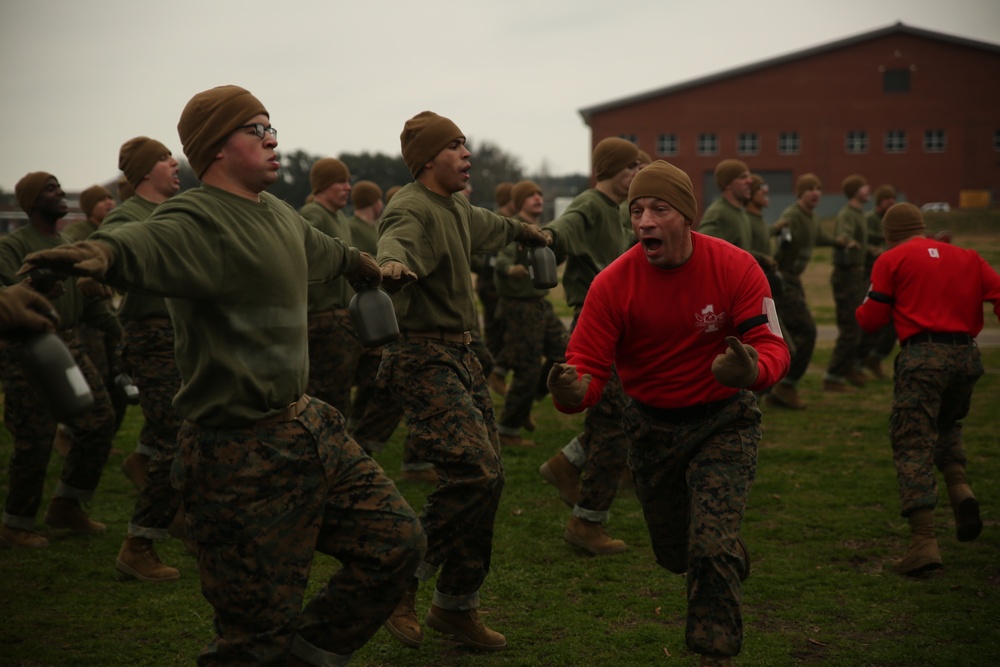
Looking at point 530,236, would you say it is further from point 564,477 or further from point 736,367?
point 736,367

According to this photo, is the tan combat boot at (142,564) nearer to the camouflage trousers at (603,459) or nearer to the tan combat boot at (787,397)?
the camouflage trousers at (603,459)

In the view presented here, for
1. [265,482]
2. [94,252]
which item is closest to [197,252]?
[94,252]

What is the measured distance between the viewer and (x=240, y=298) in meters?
3.94

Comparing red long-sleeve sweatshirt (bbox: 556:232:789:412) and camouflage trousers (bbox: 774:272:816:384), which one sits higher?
red long-sleeve sweatshirt (bbox: 556:232:789:412)

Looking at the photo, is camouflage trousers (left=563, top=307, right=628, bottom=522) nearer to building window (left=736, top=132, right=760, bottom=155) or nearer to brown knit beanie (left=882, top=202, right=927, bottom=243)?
brown knit beanie (left=882, top=202, right=927, bottom=243)

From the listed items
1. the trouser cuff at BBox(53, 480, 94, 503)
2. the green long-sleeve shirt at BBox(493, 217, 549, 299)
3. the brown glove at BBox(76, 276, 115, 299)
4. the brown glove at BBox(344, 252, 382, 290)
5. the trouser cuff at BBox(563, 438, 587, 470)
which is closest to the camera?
the brown glove at BBox(344, 252, 382, 290)

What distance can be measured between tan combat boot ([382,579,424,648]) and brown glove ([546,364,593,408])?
145 cm

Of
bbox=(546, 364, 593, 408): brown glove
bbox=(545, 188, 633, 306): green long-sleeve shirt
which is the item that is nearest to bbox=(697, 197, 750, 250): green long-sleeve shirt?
bbox=(545, 188, 633, 306): green long-sleeve shirt

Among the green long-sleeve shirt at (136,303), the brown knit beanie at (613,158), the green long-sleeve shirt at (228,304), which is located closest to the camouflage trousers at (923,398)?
the brown knit beanie at (613,158)

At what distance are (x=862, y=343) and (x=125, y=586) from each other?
34.8 ft

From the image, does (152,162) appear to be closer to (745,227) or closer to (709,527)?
(709,527)

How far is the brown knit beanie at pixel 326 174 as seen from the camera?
1005 cm

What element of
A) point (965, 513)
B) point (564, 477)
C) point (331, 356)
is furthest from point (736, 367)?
point (331, 356)

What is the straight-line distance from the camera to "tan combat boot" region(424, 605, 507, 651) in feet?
17.5
